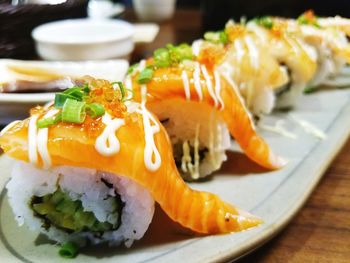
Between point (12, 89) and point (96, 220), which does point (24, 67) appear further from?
point (96, 220)

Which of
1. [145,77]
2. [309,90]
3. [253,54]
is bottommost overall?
[309,90]

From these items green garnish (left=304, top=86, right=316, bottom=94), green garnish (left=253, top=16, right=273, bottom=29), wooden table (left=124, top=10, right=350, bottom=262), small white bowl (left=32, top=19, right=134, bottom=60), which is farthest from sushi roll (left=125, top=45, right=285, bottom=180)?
small white bowl (left=32, top=19, right=134, bottom=60)

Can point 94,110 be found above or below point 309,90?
above

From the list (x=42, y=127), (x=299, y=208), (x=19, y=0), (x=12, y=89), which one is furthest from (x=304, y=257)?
(x=19, y=0)

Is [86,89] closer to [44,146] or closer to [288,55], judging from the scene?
[44,146]

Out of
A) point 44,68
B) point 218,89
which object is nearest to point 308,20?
point 218,89

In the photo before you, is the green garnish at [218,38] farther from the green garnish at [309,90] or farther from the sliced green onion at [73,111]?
the sliced green onion at [73,111]

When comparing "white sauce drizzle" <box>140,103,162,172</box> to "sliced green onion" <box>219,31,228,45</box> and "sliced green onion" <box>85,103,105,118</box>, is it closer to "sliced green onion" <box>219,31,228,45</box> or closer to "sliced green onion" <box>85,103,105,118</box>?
"sliced green onion" <box>85,103,105,118</box>
